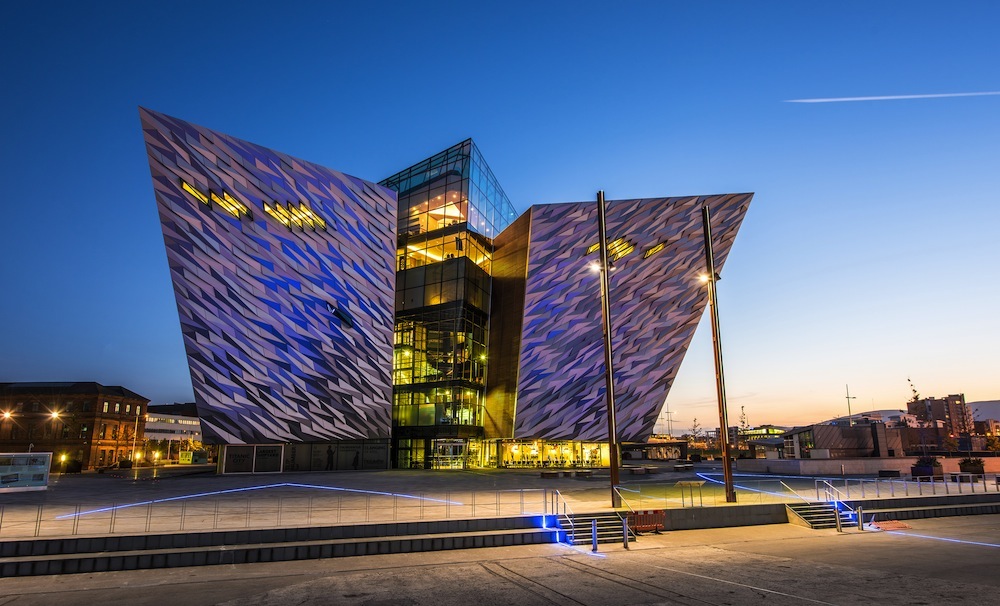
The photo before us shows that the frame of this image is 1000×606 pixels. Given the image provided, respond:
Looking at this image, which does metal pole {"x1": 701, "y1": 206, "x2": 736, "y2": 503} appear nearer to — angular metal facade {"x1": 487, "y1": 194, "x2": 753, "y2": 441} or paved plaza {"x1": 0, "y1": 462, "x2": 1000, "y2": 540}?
paved plaza {"x1": 0, "y1": 462, "x2": 1000, "y2": 540}

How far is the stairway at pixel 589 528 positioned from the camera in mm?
17422

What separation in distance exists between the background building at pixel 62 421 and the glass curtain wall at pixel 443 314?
58.2m

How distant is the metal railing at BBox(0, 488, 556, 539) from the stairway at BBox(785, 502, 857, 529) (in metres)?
8.33

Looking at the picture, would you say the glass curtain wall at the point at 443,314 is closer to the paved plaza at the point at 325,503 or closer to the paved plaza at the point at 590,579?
the paved plaza at the point at 325,503

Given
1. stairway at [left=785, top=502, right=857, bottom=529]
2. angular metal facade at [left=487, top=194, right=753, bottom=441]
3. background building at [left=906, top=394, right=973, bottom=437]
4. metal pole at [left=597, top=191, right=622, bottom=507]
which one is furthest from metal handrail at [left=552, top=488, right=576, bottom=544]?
background building at [left=906, top=394, right=973, bottom=437]

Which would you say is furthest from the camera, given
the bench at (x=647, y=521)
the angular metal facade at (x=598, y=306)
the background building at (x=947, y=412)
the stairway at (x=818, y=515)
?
the background building at (x=947, y=412)

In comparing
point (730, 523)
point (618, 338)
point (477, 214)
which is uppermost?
point (477, 214)

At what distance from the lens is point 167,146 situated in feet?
114

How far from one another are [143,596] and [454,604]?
6.10 m

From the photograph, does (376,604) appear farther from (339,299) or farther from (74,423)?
(74,423)

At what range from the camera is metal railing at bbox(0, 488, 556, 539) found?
1585 centimetres

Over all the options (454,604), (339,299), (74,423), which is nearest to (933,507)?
(454,604)

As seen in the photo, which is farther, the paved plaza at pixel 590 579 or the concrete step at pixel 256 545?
the concrete step at pixel 256 545

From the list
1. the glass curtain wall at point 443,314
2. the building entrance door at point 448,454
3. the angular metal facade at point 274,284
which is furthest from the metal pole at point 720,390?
the building entrance door at point 448,454
